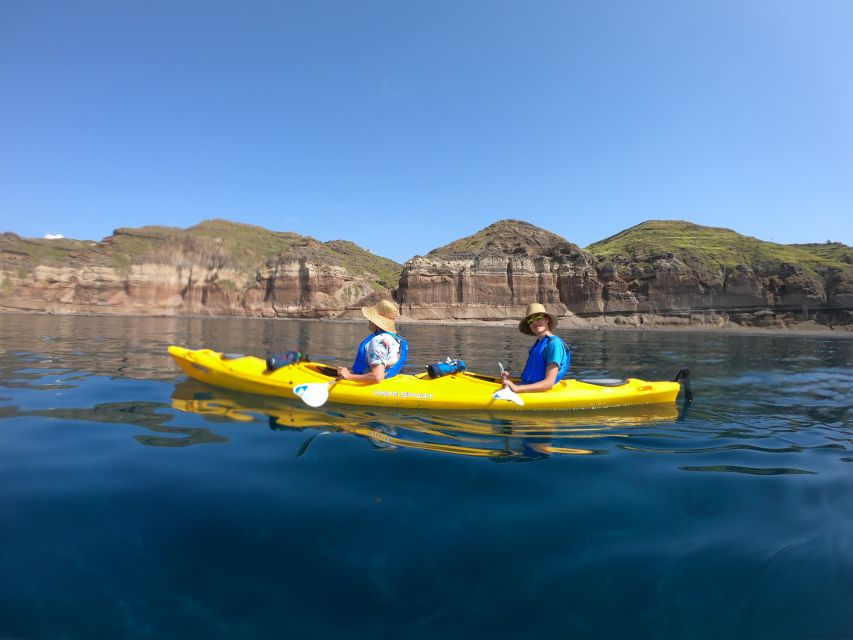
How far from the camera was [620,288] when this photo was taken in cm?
5859

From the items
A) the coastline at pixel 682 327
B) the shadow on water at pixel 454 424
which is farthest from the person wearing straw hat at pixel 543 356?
the coastline at pixel 682 327

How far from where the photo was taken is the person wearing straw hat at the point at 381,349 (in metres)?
6.23

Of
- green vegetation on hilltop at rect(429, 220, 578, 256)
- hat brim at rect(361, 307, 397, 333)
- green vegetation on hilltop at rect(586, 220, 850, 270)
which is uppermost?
green vegetation on hilltop at rect(429, 220, 578, 256)

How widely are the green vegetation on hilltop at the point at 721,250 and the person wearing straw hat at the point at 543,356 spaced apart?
6068cm

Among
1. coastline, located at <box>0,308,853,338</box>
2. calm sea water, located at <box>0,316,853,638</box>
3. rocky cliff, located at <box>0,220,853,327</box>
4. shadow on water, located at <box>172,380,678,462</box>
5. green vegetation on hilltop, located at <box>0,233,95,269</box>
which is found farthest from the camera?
green vegetation on hilltop, located at <box>0,233,95,269</box>

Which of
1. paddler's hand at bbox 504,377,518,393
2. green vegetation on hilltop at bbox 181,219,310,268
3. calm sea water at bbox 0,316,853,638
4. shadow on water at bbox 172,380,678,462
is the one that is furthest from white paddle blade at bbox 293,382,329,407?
green vegetation on hilltop at bbox 181,219,310,268

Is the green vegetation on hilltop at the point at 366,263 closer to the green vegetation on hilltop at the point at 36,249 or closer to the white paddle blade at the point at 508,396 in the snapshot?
the green vegetation on hilltop at the point at 36,249

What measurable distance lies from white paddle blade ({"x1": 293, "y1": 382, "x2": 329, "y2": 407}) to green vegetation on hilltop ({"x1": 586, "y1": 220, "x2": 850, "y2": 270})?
62.8 m

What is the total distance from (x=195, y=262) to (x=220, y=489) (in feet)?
229

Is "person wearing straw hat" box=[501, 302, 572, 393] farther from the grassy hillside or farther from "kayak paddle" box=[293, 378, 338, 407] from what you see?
the grassy hillside

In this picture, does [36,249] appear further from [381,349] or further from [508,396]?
[508,396]

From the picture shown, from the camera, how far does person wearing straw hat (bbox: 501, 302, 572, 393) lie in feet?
20.2

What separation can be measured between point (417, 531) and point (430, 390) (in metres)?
3.52

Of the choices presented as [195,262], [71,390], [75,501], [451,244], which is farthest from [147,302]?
[75,501]
